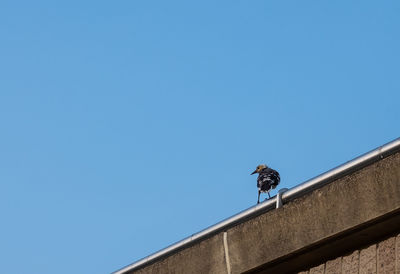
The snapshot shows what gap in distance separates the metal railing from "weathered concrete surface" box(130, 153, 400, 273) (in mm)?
87

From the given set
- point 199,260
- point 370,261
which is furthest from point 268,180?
point 370,261

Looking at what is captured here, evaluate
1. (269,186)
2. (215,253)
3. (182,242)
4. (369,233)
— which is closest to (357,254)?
(369,233)

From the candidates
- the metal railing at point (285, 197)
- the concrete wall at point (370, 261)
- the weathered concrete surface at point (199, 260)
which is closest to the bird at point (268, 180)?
the metal railing at point (285, 197)

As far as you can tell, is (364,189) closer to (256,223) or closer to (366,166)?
(366,166)

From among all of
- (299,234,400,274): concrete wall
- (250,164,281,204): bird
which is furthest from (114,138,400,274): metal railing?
(250,164,281,204): bird

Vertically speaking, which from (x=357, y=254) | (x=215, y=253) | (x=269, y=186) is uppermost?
(x=269, y=186)

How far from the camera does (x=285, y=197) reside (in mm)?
5801

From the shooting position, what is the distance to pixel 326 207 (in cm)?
538

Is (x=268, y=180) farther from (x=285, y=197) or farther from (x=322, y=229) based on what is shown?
(x=322, y=229)

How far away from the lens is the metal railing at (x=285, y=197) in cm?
535

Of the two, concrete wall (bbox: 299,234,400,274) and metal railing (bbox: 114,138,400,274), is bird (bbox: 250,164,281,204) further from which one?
concrete wall (bbox: 299,234,400,274)

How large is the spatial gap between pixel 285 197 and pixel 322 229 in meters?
0.51

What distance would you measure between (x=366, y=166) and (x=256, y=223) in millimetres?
807

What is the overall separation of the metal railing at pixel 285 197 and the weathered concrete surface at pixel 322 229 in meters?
0.09
